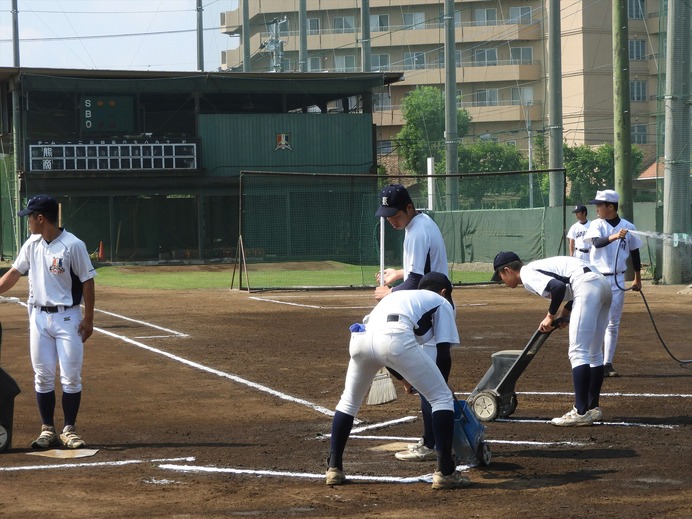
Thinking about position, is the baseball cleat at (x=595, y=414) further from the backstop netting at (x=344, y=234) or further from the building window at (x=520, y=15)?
the building window at (x=520, y=15)

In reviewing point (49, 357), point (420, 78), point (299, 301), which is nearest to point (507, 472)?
point (49, 357)

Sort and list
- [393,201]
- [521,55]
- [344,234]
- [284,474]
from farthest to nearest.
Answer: [521,55] → [344,234] → [393,201] → [284,474]

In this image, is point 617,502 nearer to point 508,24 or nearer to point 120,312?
point 120,312

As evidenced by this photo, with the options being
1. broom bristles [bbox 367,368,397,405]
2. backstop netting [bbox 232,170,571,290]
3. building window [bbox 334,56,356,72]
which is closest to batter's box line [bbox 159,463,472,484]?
broom bristles [bbox 367,368,397,405]

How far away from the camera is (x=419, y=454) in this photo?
7.87m

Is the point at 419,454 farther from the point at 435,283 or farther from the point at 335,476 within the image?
the point at 435,283

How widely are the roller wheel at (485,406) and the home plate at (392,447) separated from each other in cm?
117

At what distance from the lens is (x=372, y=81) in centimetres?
4641

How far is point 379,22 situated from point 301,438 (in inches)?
3940

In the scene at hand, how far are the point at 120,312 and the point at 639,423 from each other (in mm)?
14556

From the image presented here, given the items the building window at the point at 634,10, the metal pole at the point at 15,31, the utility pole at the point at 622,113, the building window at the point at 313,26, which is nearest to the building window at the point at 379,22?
the building window at the point at 313,26

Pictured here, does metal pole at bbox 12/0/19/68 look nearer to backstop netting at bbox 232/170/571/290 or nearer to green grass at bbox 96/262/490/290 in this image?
backstop netting at bbox 232/170/571/290

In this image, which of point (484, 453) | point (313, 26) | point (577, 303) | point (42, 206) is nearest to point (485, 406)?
point (577, 303)

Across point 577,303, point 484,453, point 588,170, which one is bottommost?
point 484,453
